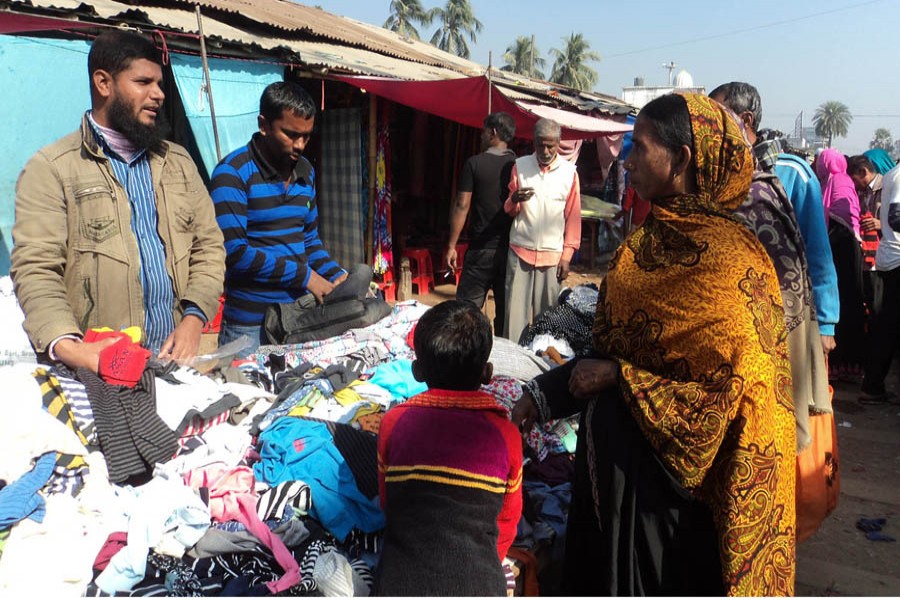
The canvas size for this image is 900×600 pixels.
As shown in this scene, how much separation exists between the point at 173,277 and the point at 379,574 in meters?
1.37

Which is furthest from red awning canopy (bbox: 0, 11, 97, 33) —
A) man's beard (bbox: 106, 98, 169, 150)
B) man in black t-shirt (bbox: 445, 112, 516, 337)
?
man in black t-shirt (bbox: 445, 112, 516, 337)

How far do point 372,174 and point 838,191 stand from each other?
15.1ft

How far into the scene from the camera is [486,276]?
15.6 feet

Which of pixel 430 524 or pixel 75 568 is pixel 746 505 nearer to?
Answer: pixel 430 524

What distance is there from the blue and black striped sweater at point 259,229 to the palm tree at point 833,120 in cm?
9623

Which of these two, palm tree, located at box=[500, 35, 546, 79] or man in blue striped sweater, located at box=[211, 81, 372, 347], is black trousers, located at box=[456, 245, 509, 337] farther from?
palm tree, located at box=[500, 35, 546, 79]

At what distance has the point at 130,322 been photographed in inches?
88.7

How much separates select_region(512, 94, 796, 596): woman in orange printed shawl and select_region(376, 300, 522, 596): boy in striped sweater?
0.28m

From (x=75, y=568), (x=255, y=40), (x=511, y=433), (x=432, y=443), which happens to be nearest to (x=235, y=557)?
(x=75, y=568)

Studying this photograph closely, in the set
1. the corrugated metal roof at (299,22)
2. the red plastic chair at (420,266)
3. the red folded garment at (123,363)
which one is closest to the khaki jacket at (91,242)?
the red folded garment at (123,363)

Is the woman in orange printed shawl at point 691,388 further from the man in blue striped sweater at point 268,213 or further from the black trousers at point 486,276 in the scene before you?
the black trousers at point 486,276

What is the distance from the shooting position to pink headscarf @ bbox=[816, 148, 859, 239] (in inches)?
210

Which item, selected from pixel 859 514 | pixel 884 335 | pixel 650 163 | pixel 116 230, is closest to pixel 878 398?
pixel 884 335

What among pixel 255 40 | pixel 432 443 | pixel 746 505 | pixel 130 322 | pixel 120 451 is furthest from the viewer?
pixel 255 40
